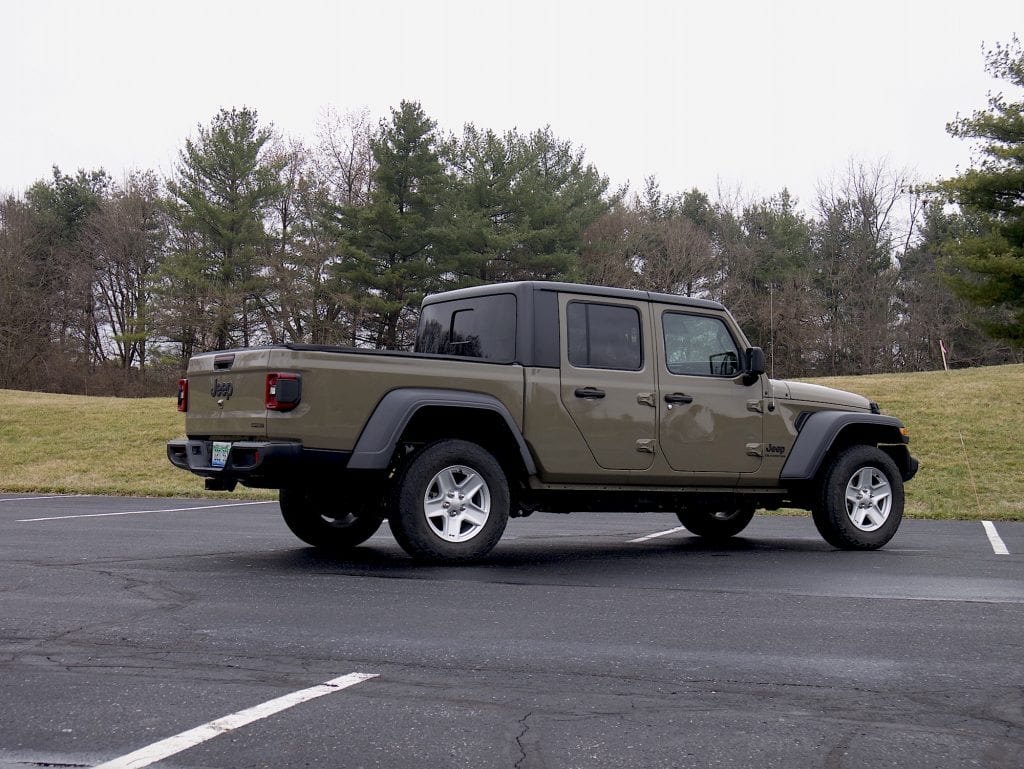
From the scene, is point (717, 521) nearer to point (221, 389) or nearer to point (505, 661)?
point (221, 389)

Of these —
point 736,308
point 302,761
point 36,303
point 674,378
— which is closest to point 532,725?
point 302,761

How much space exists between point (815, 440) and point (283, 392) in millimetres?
4696

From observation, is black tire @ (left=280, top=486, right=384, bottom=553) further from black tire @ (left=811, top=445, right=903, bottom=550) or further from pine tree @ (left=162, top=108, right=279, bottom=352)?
pine tree @ (left=162, top=108, right=279, bottom=352)

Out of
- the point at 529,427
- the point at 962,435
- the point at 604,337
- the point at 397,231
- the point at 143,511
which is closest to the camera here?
the point at 529,427

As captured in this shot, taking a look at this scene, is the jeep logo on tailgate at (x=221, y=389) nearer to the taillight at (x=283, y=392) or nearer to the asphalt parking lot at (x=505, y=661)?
the taillight at (x=283, y=392)

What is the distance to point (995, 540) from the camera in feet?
36.6

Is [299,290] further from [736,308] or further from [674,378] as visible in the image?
[674,378]

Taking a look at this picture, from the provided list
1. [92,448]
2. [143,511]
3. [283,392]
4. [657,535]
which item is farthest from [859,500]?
[92,448]

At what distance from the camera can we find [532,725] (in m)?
3.73

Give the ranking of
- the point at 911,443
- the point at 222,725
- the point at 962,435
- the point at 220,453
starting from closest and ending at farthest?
the point at 222,725 < the point at 220,453 < the point at 911,443 < the point at 962,435

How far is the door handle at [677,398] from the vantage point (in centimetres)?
878

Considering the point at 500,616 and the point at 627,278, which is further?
the point at 627,278

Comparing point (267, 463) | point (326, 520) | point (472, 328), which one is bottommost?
point (326, 520)

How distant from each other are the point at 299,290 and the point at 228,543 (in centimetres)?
3713
